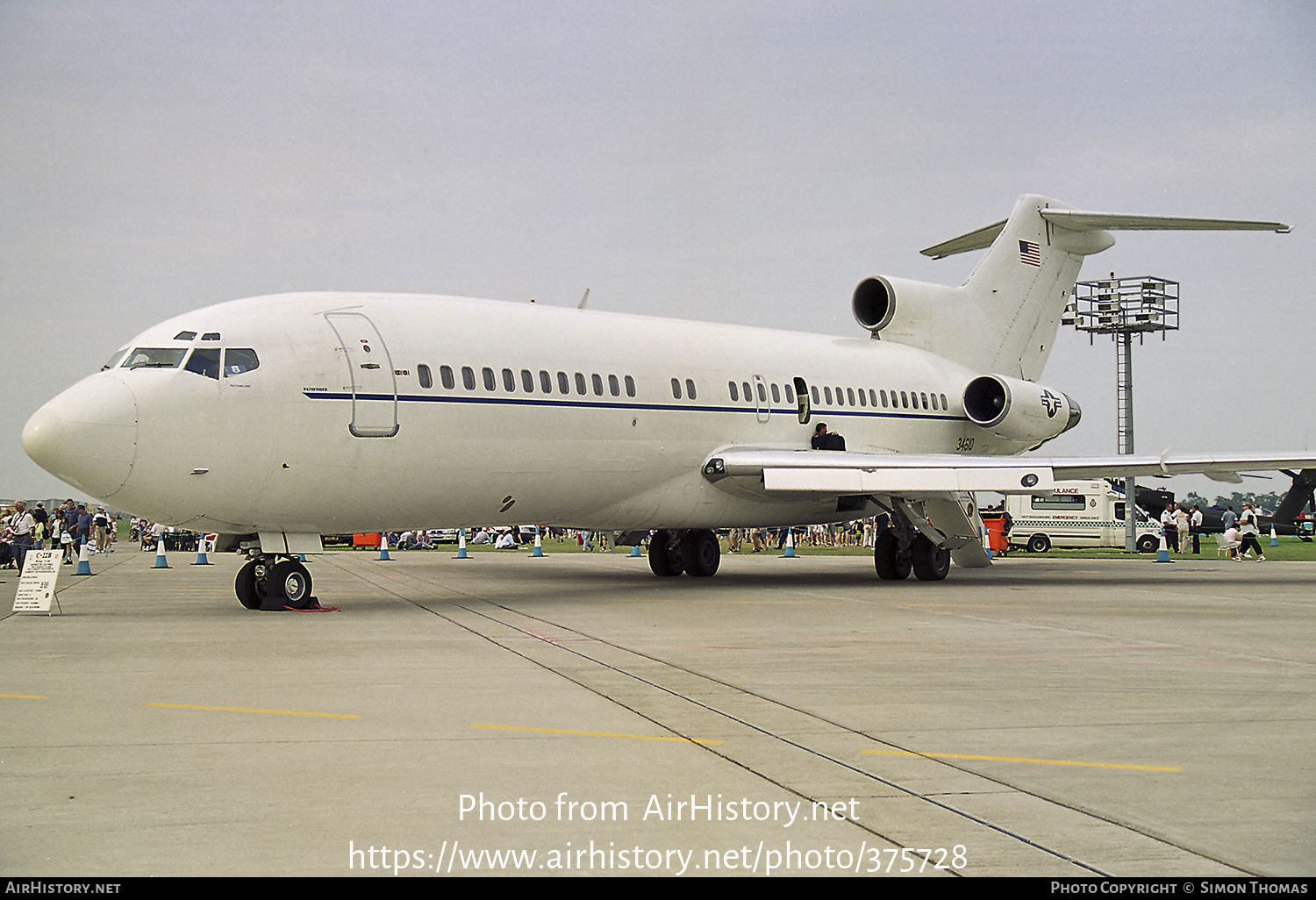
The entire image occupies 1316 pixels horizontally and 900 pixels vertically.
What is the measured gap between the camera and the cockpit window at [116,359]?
1486cm

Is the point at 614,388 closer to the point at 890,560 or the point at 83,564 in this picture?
the point at 890,560

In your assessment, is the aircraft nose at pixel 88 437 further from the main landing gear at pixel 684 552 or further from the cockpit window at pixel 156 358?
the main landing gear at pixel 684 552

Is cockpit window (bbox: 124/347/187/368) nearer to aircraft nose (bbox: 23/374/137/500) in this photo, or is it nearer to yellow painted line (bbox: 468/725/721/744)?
aircraft nose (bbox: 23/374/137/500)

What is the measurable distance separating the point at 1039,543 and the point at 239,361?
35.1 metres

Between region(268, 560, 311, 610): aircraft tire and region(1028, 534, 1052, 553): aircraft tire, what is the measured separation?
1320 inches

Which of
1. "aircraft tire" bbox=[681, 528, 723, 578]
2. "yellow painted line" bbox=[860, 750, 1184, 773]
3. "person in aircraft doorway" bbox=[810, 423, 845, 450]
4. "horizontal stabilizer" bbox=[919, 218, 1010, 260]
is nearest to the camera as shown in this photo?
"yellow painted line" bbox=[860, 750, 1184, 773]

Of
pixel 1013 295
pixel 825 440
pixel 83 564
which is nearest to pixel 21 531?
pixel 83 564

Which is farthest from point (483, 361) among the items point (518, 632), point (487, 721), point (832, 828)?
point (832, 828)

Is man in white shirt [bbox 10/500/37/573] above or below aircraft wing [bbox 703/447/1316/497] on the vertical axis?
below

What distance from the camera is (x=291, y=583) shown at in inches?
619

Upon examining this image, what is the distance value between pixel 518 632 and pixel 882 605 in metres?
5.91

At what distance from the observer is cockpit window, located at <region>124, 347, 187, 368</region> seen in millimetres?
14562

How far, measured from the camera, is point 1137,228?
86.4 ft

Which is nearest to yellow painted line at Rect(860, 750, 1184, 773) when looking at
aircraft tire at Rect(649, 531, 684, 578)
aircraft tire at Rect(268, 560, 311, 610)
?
aircraft tire at Rect(268, 560, 311, 610)
